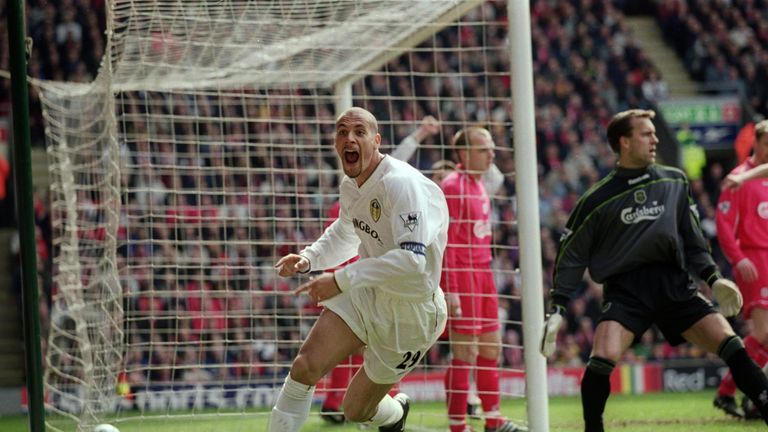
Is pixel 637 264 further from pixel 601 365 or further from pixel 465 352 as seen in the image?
pixel 465 352

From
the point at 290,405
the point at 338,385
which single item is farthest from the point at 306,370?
the point at 338,385

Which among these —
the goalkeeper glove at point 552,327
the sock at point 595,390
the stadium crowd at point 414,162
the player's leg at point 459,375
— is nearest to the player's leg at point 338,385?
the player's leg at point 459,375

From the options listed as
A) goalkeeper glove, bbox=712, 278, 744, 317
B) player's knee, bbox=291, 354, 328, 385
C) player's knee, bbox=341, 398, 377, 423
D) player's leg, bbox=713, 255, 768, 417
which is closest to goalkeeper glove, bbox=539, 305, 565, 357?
goalkeeper glove, bbox=712, 278, 744, 317

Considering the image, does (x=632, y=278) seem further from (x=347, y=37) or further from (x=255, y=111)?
(x=255, y=111)

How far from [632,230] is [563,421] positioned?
348 cm

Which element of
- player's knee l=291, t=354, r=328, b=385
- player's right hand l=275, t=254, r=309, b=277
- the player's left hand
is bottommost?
player's knee l=291, t=354, r=328, b=385

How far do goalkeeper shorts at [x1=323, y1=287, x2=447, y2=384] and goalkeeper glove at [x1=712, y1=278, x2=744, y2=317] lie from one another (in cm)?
169

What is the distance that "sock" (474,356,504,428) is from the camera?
823 centimetres

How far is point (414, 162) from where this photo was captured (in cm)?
1850

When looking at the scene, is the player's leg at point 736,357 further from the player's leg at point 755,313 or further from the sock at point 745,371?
the player's leg at point 755,313

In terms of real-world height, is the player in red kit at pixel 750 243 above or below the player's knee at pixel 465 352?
above

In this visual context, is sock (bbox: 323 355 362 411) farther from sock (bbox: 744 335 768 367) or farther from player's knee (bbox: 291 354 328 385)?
player's knee (bbox: 291 354 328 385)

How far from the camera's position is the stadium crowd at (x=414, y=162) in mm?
15570

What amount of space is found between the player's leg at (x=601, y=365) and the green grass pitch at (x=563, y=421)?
77.6 inches
